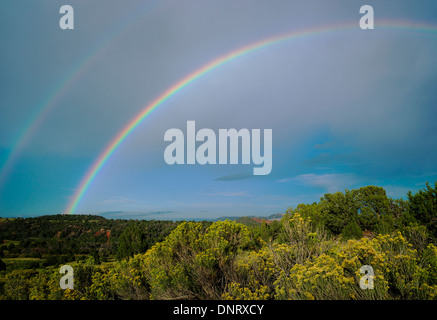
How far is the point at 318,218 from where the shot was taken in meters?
30.8

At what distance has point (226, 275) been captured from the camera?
245 inches

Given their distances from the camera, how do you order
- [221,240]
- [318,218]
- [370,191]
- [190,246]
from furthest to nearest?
[370,191], [318,218], [190,246], [221,240]

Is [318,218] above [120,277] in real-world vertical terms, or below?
below

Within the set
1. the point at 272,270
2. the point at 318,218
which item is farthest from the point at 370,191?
the point at 272,270

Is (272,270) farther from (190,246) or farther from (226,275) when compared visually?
(190,246)

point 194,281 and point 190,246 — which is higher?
point 190,246

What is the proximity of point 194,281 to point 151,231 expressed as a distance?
66.7 metres
